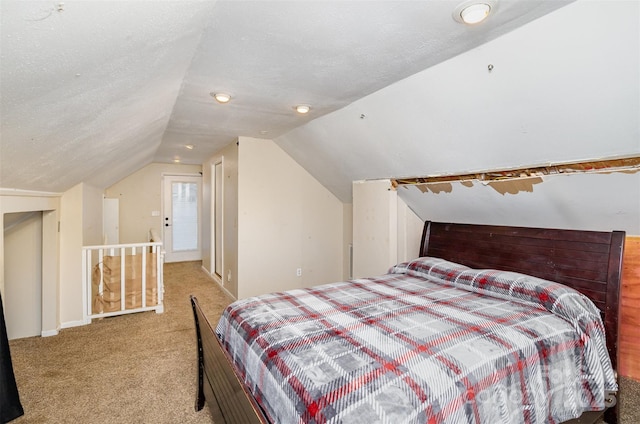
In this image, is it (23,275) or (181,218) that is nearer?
(23,275)

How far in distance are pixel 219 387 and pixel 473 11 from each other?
7.48 ft

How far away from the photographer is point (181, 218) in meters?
6.93

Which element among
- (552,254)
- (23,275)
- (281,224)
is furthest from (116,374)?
(552,254)

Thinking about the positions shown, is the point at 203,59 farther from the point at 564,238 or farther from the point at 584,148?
the point at 564,238

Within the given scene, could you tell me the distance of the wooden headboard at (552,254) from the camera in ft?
6.77

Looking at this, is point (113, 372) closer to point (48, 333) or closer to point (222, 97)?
point (48, 333)

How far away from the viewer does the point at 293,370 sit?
4.29 ft

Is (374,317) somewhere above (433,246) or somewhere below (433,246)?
below

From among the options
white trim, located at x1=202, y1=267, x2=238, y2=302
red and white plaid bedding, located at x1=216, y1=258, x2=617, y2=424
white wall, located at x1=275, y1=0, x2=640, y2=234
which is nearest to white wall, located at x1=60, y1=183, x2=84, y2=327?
white trim, located at x1=202, y1=267, x2=238, y2=302

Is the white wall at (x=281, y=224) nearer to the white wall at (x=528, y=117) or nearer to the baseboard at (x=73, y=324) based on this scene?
the white wall at (x=528, y=117)

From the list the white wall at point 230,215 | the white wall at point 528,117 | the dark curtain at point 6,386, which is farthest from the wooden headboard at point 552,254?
the dark curtain at point 6,386

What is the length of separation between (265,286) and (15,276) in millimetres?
2578

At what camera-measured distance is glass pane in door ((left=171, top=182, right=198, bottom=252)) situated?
686 centimetres

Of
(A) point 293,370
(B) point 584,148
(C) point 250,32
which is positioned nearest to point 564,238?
(B) point 584,148
